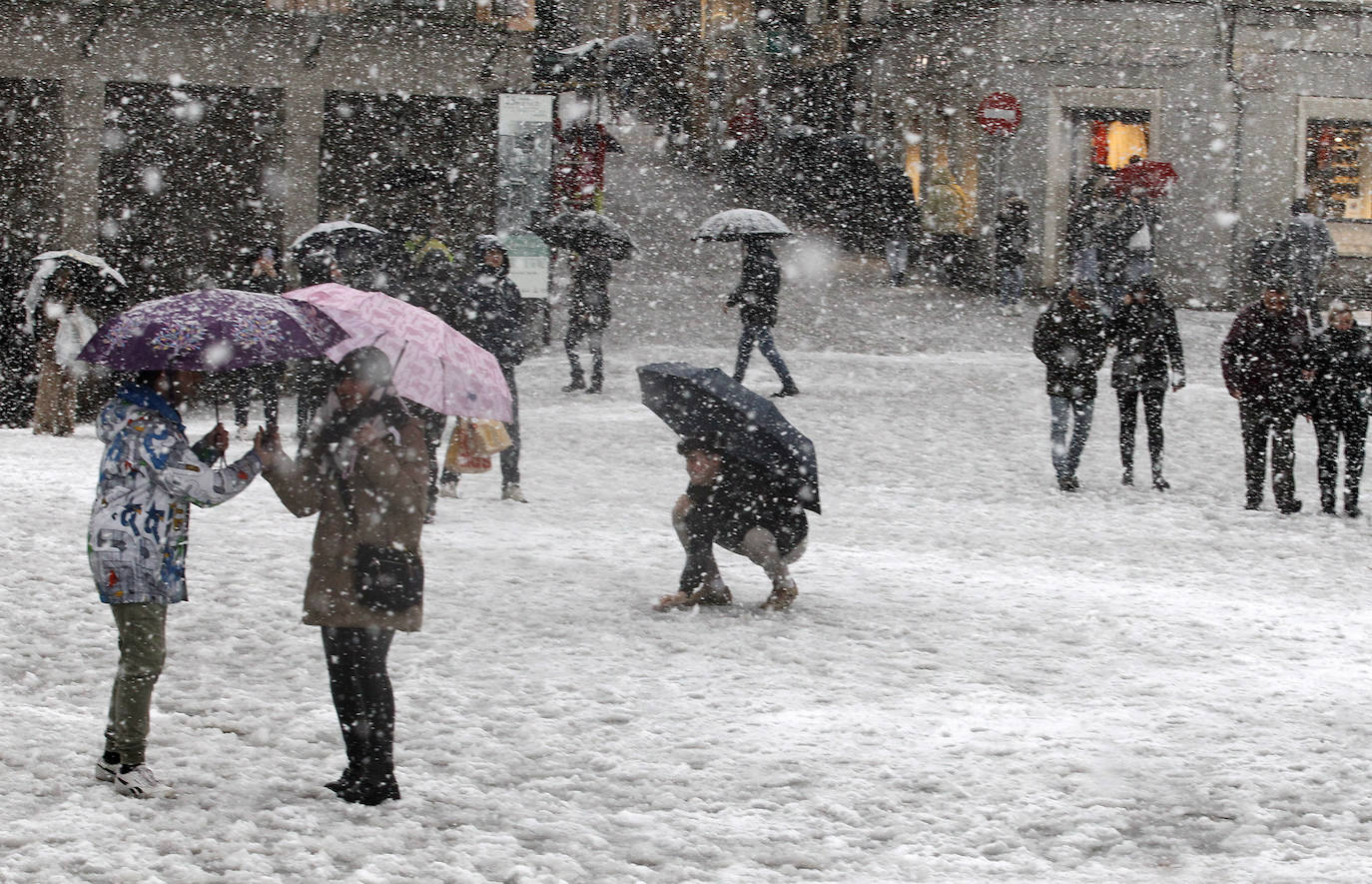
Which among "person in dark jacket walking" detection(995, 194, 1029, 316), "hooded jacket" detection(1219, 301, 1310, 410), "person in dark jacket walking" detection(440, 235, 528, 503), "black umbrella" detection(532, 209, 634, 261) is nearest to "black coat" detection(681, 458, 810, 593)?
"person in dark jacket walking" detection(440, 235, 528, 503)

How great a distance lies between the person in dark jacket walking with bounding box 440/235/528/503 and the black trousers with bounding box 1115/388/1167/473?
500 cm

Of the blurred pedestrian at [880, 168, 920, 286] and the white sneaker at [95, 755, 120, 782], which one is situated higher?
the blurred pedestrian at [880, 168, 920, 286]

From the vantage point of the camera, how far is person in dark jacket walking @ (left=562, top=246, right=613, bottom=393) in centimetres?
1770

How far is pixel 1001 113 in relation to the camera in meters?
27.1

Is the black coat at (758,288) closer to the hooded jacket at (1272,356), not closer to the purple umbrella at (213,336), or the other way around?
the hooded jacket at (1272,356)

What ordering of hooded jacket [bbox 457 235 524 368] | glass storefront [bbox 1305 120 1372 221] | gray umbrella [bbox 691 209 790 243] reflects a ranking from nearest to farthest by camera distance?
1. hooded jacket [bbox 457 235 524 368]
2. gray umbrella [bbox 691 209 790 243]
3. glass storefront [bbox 1305 120 1372 221]

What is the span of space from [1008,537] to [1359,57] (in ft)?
64.2

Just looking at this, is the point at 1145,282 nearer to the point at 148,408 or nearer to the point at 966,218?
the point at 148,408

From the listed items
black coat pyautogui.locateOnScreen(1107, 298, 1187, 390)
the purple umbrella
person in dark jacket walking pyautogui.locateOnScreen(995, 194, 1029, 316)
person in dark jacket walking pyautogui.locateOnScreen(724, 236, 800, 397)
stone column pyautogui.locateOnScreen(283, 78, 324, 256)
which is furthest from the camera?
person in dark jacket walking pyautogui.locateOnScreen(995, 194, 1029, 316)

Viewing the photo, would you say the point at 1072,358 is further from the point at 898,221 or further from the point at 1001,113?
the point at 1001,113

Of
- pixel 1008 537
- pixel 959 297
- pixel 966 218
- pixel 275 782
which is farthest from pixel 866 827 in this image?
pixel 966 218

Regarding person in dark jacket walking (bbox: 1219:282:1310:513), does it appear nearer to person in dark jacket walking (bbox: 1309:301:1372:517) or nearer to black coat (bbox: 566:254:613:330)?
person in dark jacket walking (bbox: 1309:301:1372:517)

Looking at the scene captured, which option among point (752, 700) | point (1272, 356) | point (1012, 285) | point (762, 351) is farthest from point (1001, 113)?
point (752, 700)

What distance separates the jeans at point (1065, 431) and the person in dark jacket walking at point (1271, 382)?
1.13 meters
